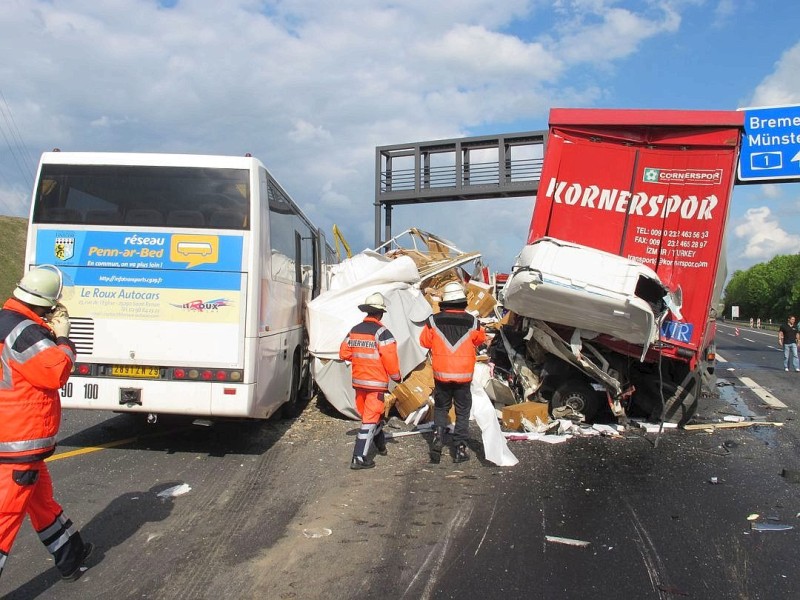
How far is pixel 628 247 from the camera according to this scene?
7.48 metres

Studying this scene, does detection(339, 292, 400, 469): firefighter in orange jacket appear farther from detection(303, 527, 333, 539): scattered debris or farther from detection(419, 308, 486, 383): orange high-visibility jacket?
detection(303, 527, 333, 539): scattered debris

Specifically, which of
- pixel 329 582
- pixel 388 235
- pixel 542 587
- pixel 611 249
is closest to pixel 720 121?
pixel 611 249

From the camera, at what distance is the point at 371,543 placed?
4273mm

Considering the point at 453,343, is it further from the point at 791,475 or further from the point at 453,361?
the point at 791,475

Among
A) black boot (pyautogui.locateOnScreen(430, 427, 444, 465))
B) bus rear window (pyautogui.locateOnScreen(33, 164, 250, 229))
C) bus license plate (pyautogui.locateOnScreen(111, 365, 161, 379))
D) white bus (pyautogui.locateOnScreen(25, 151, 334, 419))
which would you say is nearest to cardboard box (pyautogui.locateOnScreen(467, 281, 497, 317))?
black boot (pyautogui.locateOnScreen(430, 427, 444, 465))

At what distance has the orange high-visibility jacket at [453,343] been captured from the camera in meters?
6.31

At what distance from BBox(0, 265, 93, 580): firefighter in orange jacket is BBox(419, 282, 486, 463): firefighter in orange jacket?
367 cm

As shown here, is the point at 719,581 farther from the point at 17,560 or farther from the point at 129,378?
the point at 129,378

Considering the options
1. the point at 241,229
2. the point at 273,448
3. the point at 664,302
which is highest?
the point at 241,229

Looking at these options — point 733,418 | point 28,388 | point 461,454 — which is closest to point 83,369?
point 28,388

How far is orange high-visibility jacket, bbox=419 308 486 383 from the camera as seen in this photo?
631 centimetres

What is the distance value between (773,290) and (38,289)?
113 m

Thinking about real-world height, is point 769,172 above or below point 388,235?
above

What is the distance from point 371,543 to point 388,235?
22.6 m
